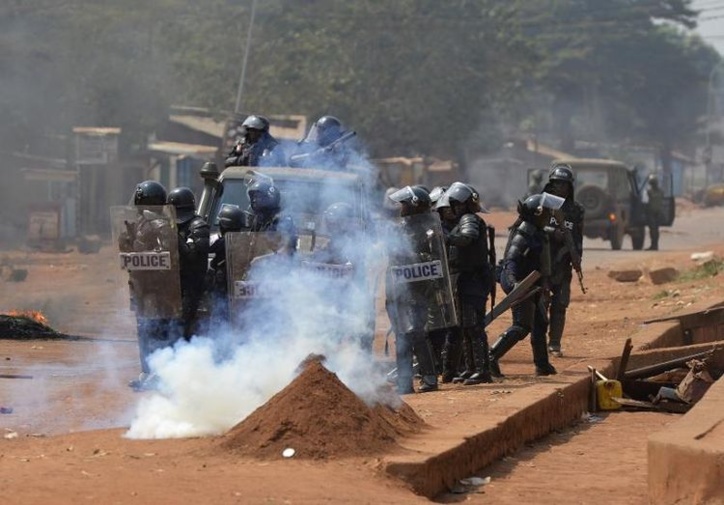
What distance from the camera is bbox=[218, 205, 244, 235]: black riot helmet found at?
37.0 ft

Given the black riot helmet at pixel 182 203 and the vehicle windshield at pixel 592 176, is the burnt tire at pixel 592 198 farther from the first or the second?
the black riot helmet at pixel 182 203

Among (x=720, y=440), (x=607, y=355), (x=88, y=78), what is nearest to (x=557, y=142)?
(x=88, y=78)

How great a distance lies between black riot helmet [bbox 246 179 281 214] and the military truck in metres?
23.8

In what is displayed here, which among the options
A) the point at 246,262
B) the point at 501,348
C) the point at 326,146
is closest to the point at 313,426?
the point at 246,262

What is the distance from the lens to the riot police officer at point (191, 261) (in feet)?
36.8

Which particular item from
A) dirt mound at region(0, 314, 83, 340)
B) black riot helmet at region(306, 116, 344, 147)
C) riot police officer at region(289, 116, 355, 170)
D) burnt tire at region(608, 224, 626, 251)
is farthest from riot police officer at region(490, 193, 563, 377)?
burnt tire at region(608, 224, 626, 251)

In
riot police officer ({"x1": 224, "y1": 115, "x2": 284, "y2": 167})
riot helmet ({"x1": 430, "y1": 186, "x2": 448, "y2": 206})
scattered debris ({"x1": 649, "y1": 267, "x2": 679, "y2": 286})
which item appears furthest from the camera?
scattered debris ({"x1": 649, "y1": 267, "x2": 679, "y2": 286})

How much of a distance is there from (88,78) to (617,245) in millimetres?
14639

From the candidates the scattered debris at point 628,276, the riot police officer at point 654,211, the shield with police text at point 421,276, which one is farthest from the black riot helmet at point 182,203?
the riot police officer at point 654,211

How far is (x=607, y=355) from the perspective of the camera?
13344 millimetres

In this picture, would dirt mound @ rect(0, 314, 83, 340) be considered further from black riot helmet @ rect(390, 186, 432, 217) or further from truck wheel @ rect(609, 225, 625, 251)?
truck wheel @ rect(609, 225, 625, 251)

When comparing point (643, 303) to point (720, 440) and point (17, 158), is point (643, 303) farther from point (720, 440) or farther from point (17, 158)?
point (17, 158)

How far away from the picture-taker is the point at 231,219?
11.3 m

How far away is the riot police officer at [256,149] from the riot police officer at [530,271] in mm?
2689
